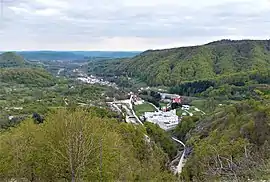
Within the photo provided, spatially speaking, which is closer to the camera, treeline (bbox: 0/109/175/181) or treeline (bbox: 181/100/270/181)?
treeline (bbox: 181/100/270/181)

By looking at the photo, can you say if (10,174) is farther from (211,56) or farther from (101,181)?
(211,56)

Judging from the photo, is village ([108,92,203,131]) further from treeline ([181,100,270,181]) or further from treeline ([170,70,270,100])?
treeline ([181,100,270,181])

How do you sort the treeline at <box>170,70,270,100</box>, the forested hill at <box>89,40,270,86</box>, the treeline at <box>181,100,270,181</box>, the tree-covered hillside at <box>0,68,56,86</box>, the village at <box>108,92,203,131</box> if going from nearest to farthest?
1. the treeline at <box>181,100,270,181</box>
2. the village at <box>108,92,203,131</box>
3. the treeline at <box>170,70,270,100</box>
4. the forested hill at <box>89,40,270,86</box>
5. the tree-covered hillside at <box>0,68,56,86</box>

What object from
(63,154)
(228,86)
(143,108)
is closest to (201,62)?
(228,86)

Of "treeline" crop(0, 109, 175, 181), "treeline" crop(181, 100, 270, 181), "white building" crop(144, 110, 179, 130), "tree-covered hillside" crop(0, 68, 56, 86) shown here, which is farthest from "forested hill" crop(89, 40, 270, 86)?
"treeline" crop(0, 109, 175, 181)

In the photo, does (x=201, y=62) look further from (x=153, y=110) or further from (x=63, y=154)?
(x=63, y=154)

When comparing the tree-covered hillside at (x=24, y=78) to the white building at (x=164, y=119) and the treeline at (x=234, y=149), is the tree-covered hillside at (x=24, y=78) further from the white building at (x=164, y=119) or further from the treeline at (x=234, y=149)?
the treeline at (x=234, y=149)
